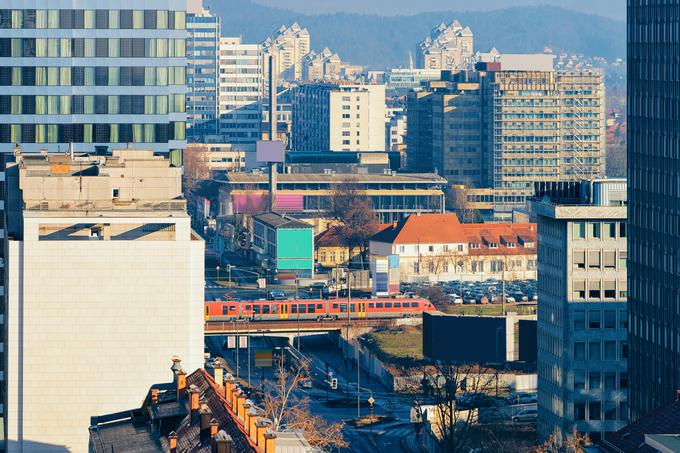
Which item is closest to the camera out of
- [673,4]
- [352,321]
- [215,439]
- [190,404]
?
[215,439]

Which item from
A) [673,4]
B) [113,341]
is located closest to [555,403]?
[673,4]

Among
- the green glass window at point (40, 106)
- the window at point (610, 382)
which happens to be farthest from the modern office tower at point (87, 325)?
the window at point (610, 382)

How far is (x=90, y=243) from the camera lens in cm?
9431

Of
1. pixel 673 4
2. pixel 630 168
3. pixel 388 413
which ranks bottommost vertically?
pixel 388 413

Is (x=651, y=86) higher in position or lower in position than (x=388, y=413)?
higher

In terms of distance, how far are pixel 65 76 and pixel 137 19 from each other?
5.03m

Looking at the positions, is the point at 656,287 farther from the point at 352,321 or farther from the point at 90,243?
the point at 352,321

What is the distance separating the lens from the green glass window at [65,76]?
11538 centimetres

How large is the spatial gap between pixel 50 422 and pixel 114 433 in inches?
303

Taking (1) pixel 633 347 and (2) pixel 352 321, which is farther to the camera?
(2) pixel 352 321

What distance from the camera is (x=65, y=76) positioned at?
379 feet

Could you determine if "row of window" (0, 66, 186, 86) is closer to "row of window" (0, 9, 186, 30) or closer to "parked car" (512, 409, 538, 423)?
"row of window" (0, 9, 186, 30)

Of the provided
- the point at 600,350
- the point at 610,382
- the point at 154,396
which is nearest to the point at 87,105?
the point at 154,396

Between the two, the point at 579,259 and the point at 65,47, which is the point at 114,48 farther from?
the point at 579,259
